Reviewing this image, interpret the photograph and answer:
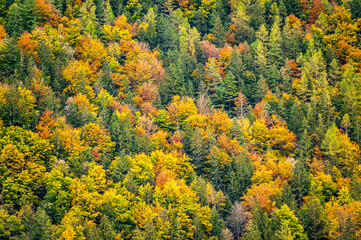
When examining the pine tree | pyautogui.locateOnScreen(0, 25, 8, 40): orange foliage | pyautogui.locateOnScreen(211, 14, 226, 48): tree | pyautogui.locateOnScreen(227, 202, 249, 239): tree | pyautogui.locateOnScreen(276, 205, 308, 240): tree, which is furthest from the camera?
pyautogui.locateOnScreen(211, 14, 226, 48): tree

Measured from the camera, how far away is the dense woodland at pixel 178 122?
6869 centimetres

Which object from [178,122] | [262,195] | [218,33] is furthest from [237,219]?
[218,33]

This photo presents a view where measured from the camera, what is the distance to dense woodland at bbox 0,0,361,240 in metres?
68.7

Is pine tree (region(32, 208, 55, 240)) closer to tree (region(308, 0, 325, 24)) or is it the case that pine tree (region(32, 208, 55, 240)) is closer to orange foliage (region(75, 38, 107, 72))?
orange foliage (region(75, 38, 107, 72))

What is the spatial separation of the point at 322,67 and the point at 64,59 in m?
56.7

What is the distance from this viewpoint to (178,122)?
3501 inches

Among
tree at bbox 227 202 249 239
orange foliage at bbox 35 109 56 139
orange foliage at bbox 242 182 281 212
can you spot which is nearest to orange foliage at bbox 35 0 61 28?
orange foliage at bbox 35 109 56 139

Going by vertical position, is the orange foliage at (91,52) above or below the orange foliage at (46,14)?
below

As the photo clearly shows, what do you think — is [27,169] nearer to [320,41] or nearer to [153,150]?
[153,150]

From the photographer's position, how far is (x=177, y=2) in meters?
131

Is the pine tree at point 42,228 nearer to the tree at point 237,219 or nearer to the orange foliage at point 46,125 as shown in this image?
the orange foliage at point 46,125

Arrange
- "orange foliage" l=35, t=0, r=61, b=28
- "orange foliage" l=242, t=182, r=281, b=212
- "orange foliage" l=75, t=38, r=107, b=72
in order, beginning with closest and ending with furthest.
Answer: "orange foliage" l=242, t=182, r=281, b=212, "orange foliage" l=75, t=38, r=107, b=72, "orange foliage" l=35, t=0, r=61, b=28

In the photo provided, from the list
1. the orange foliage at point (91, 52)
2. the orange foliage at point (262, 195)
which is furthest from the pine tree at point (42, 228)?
the orange foliage at point (91, 52)

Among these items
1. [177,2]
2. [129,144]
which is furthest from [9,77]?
[177,2]
